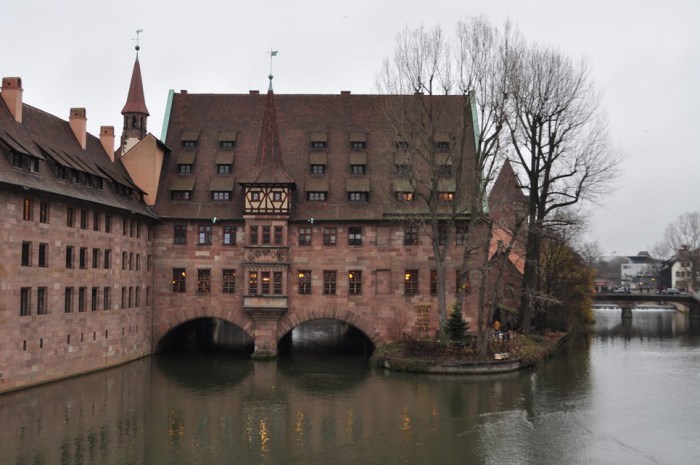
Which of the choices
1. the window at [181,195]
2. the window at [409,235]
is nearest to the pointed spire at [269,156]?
the window at [181,195]

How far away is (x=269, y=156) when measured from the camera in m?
41.9

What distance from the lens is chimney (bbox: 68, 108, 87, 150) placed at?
126 feet

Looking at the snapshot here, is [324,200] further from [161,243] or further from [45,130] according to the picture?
[45,130]

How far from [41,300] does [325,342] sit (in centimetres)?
2498

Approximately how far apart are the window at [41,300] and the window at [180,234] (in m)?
12.1

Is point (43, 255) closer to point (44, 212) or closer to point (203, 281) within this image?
point (44, 212)

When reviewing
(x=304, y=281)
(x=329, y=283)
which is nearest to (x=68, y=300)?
(x=304, y=281)

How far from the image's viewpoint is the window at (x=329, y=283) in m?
41.6

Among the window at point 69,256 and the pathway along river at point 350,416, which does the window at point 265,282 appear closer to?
the pathway along river at point 350,416

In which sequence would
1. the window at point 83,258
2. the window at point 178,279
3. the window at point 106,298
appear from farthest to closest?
the window at point 178,279, the window at point 106,298, the window at point 83,258

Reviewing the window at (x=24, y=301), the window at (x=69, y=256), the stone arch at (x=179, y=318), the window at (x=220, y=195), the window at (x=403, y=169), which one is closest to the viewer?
the window at (x=24, y=301)

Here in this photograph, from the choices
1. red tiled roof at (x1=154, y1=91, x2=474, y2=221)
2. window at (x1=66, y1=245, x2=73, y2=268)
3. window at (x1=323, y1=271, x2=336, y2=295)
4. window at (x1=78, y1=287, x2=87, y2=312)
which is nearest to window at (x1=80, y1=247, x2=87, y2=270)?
window at (x1=66, y1=245, x2=73, y2=268)

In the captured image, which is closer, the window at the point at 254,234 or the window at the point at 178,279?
the window at the point at 254,234

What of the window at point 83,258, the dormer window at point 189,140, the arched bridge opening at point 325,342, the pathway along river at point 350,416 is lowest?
the pathway along river at point 350,416
